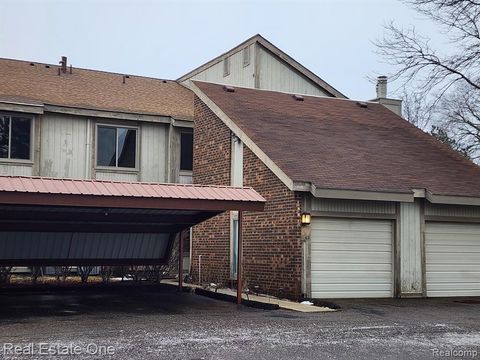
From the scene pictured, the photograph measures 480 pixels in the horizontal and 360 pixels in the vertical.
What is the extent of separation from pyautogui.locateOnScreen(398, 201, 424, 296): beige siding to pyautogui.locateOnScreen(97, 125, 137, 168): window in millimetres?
10487

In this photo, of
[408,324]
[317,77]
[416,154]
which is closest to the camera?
[408,324]

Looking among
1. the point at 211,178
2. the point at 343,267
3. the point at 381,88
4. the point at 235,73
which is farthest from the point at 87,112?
the point at 381,88

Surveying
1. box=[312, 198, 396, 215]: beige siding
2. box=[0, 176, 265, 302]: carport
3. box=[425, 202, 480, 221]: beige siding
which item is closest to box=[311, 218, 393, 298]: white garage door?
box=[312, 198, 396, 215]: beige siding

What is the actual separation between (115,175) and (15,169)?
3.33 meters

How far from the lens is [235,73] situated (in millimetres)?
25797

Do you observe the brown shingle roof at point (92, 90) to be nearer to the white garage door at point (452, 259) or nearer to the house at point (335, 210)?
the house at point (335, 210)

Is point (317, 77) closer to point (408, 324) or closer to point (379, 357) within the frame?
point (408, 324)

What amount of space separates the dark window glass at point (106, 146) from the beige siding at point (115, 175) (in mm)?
349

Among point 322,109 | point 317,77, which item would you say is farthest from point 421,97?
point 317,77

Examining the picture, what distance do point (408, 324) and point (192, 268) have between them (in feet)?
32.4

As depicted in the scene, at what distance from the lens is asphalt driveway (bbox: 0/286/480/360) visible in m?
8.61

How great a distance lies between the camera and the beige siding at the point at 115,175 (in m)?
22.4

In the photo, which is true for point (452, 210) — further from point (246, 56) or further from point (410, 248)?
point (246, 56)

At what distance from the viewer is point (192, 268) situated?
2036 cm
